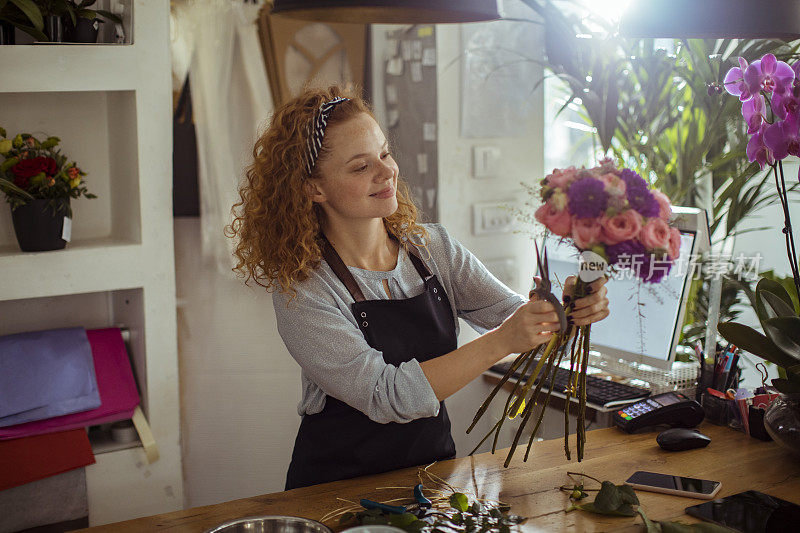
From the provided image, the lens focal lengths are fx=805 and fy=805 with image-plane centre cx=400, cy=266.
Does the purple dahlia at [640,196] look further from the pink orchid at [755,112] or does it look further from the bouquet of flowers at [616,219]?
the pink orchid at [755,112]

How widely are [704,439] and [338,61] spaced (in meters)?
1.99

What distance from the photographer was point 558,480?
1751 millimetres

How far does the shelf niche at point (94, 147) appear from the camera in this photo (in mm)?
2545

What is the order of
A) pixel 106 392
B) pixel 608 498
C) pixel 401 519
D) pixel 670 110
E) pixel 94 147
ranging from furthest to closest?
1. pixel 670 110
2. pixel 94 147
3. pixel 106 392
4. pixel 608 498
5. pixel 401 519

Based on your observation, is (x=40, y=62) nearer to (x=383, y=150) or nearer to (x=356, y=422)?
(x=383, y=150)

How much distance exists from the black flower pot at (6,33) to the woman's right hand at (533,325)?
5.47 feet

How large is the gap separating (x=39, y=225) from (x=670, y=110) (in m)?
2.23

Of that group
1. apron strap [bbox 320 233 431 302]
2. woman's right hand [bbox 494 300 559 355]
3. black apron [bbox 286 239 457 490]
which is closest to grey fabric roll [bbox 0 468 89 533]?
black apron [bbox 286 239 457 490]

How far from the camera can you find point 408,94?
327 centimetres

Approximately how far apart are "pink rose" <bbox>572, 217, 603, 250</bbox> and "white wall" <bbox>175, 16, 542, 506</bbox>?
1.54 m

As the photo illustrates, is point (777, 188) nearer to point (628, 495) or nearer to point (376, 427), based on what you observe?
point (628, 495)

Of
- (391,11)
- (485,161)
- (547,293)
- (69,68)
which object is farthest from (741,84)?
(69,68)

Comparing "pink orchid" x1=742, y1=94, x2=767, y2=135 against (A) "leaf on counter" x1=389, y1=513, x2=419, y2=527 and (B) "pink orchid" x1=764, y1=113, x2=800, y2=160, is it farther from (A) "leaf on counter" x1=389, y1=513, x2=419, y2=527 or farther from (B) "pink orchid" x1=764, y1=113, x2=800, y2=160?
(A) "leaf on counter" x1=389, y1=513, x2=419, y2=527

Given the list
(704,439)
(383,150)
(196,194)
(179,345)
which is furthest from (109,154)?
(704,439)
